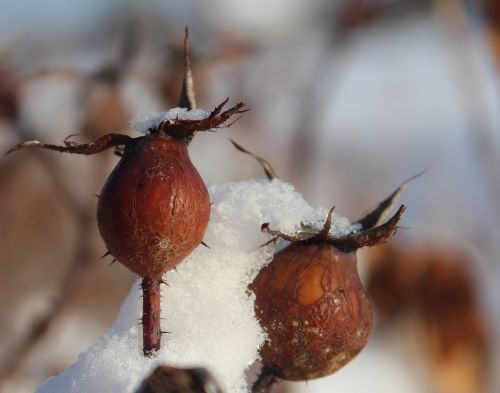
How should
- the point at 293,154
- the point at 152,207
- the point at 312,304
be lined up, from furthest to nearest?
the point at 293,154 < the point at 312,304 < the point at 152,207

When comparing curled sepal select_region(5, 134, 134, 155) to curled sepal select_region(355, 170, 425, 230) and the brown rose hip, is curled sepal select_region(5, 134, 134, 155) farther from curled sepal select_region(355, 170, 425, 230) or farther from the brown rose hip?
curled sepal select_region(355, 170, 425, 230)

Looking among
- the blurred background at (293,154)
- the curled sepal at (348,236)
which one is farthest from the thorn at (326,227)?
the blurred background at (293,154)

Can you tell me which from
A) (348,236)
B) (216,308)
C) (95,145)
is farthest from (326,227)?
(95,145)

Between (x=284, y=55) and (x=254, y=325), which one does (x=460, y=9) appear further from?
(x=254, y=325)

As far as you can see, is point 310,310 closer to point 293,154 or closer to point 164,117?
point 164,117

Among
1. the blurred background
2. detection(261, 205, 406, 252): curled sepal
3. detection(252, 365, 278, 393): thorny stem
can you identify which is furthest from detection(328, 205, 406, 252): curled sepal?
the blurred background

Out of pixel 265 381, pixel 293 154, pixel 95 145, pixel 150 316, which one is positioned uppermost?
pixel 95 145

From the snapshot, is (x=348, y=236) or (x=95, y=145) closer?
(x=95, y=145)
